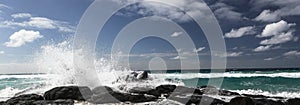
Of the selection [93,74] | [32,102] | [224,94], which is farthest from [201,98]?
[93,74]

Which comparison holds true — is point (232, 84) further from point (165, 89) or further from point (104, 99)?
point (104, 99)

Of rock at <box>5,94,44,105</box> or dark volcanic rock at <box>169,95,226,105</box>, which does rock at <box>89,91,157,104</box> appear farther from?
rock at <box>5,94,44,105</box>

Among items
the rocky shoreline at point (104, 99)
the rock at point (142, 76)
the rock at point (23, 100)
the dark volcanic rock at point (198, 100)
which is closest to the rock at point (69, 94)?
the rocky shoreline at point (104, 99)

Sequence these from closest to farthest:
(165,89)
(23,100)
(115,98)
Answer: (23,100) → (115,98) → (165,89)

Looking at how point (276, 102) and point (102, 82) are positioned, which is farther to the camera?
point (102, 82)

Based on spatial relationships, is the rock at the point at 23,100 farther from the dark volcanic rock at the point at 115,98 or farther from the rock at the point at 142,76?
the rock at the point at 142,76

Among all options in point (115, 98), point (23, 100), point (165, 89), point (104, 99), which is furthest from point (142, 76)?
point (23, 100)

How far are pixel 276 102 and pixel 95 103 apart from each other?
17.6ft

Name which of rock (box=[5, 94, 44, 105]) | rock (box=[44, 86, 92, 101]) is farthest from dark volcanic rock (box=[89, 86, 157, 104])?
rock (box=[5, 94, 44, 105])

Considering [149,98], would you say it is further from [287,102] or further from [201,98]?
[287,102]

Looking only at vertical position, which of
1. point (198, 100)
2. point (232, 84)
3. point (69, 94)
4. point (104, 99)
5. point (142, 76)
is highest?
point (142, 76)

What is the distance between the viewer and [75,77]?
15289 mm

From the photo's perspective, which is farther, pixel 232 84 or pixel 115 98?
pixel 232 84

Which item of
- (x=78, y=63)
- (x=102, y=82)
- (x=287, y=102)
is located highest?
(x=78, y=63)
